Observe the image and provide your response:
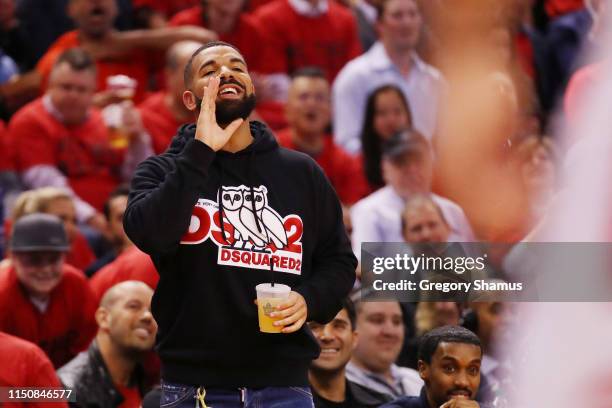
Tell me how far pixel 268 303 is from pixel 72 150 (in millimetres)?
4447

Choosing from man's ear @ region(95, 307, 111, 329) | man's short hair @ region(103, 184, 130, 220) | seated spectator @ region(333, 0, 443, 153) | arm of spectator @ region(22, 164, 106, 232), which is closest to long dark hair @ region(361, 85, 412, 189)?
seated spectator @ region(333, 0, 443, 153)

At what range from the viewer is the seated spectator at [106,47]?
7656mm

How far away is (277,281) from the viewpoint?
9.82 feet

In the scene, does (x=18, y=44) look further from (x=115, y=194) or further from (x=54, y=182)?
(x=115, y=194)

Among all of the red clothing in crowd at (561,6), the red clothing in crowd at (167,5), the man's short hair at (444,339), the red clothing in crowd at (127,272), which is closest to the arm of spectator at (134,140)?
the red clothing in crowd at (127,272)

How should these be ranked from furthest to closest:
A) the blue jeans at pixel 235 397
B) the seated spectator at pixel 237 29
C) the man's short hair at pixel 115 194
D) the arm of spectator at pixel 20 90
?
the seated spectator at pixel 237 29 < the arm of spectator at pixel 20 90 < the man's short hair at pixel 115 194 < the blue jeans at pixel 235 397

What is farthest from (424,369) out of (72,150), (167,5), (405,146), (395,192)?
(167,5)

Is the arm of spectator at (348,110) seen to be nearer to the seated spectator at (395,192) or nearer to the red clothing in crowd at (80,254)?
the seated spectator at (395,192)

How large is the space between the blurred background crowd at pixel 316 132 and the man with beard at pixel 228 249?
4.56 feet

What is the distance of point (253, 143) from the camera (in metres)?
3.10

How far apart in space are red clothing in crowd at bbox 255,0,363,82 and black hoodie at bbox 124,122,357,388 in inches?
205

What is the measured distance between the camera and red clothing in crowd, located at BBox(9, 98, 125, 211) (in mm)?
6977

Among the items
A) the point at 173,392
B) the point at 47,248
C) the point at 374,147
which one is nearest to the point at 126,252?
the point at 47,248

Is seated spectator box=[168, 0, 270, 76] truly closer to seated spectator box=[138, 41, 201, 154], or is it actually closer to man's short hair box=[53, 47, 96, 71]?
seated spectator box=[138, 41, 201, 154]
